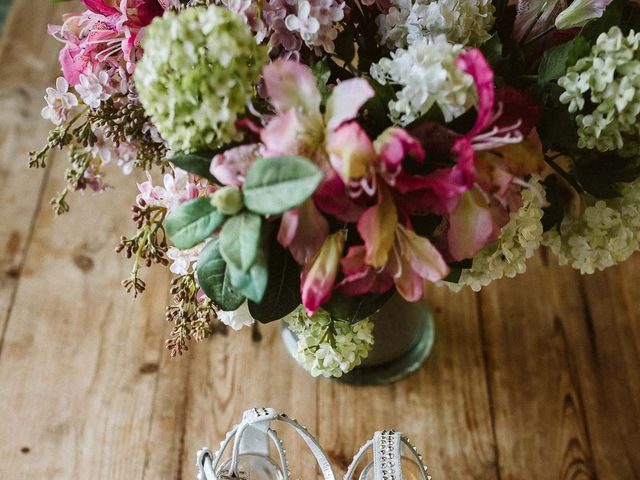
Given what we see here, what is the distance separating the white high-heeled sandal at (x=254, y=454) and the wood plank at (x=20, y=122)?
41cm

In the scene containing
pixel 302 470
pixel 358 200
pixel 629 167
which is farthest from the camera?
pixel 302 470

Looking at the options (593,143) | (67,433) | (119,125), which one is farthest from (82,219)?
(593,143)

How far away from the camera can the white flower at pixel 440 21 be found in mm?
602

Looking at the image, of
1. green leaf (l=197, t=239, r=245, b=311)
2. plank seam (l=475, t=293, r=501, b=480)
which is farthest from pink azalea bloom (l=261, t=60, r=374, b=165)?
plank seam (l=475, t=293, r=501, b=480)

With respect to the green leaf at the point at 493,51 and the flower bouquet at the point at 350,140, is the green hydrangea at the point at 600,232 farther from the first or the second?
the green leaf at the point at 493,51

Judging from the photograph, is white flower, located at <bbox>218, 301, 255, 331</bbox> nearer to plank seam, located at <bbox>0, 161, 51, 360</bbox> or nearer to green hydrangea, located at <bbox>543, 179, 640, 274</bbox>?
green hydrangea, located at <bbox>543, 179, 640, 274</bbox>

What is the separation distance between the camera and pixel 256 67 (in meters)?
0.52

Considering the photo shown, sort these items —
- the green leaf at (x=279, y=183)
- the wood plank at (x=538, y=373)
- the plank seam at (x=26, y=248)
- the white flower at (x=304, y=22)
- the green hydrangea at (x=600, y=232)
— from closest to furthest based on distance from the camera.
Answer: the green leaf at (x=279, y=183) < the white flower at (x=304, y=22) < the green hydrangea at (x=600, y=232) < the wood plank at (x=538, y=373) < the plank seam at (x=26, y=248)

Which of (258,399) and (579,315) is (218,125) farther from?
(579,315)

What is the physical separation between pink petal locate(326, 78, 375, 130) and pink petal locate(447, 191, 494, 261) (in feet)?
0.31

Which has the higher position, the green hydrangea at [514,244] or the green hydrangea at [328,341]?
the green hydrangea at [514,244]

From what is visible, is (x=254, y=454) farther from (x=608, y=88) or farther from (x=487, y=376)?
(x=608, y=88)

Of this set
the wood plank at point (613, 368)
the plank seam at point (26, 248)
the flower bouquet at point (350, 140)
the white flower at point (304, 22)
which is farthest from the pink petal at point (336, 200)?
the plank seam at point (26, 248)

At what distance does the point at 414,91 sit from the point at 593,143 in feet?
0.54
